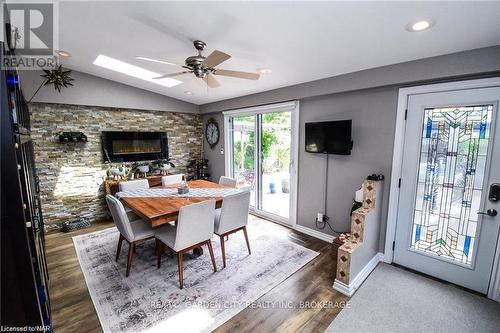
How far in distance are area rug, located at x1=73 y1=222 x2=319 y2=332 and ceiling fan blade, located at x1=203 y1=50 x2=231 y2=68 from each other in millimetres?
2134

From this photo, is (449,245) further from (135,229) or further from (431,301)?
(135,229)

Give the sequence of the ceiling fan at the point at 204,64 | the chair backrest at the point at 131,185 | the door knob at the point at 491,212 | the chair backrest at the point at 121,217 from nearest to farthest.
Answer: the ceiling fan at the point at 204,64
the door knob at the point at 491,212
the chair backrest at the point at 121,217
the chair backrest at the point at 131,185

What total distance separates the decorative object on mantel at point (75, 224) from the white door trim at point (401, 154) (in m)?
4.65

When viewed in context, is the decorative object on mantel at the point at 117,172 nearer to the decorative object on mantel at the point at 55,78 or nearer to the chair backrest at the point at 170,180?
the chair backrest at the point at 170,180

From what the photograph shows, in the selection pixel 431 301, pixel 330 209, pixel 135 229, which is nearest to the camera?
pixel 431 301

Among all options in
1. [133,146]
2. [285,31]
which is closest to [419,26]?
[285,31]

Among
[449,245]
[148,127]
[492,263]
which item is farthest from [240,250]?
[148,127]

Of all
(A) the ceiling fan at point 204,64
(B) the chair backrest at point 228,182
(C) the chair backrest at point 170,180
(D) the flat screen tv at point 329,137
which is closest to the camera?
(A) the ceiling fan at point 204,64

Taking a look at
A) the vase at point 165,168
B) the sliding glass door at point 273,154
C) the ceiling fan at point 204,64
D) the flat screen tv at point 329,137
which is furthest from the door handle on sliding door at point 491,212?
the vase at point 165,168

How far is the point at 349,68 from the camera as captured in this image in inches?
101

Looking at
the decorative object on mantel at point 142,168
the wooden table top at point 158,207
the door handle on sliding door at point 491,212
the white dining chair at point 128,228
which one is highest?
the decorative object on mantel at point 142,168

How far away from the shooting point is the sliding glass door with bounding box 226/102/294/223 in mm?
3887

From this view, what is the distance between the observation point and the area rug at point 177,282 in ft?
6.17

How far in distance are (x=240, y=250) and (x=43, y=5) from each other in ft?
10.4
